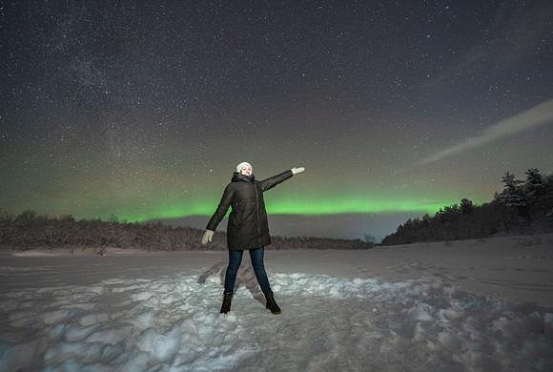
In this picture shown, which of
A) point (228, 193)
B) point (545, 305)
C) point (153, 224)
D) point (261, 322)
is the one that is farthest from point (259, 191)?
point (153, 224)

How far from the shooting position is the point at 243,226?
4086 mm

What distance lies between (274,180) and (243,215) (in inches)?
36.2

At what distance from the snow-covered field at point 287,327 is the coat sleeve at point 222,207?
1.20 m

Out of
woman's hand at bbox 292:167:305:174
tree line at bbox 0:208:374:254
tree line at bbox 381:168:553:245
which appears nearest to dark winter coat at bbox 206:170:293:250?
woman's hand at bbox 292:167:305:174

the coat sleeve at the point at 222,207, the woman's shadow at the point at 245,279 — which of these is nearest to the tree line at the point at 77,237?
the woman's shadow at the point at 245,279

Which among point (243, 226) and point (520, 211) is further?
point (520, 211)

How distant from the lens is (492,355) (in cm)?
235

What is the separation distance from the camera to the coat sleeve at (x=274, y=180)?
4609 millimetres

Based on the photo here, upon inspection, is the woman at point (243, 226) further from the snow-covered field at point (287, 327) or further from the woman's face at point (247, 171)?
the snow-covered field at point (287, 327)

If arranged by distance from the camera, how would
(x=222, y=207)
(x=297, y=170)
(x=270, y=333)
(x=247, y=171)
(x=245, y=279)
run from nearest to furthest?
(x=270, y=333), (x=222, y=207), (x=247, y=171), (x=297, y=170), (x=245, y=279)

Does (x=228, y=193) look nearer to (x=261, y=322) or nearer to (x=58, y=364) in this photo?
(x=261, y=322)

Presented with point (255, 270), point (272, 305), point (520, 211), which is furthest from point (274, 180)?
point (520, 211)

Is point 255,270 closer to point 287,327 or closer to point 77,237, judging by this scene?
point 287,327

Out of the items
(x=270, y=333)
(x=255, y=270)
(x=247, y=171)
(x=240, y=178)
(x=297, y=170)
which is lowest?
(x=270, y=333)
